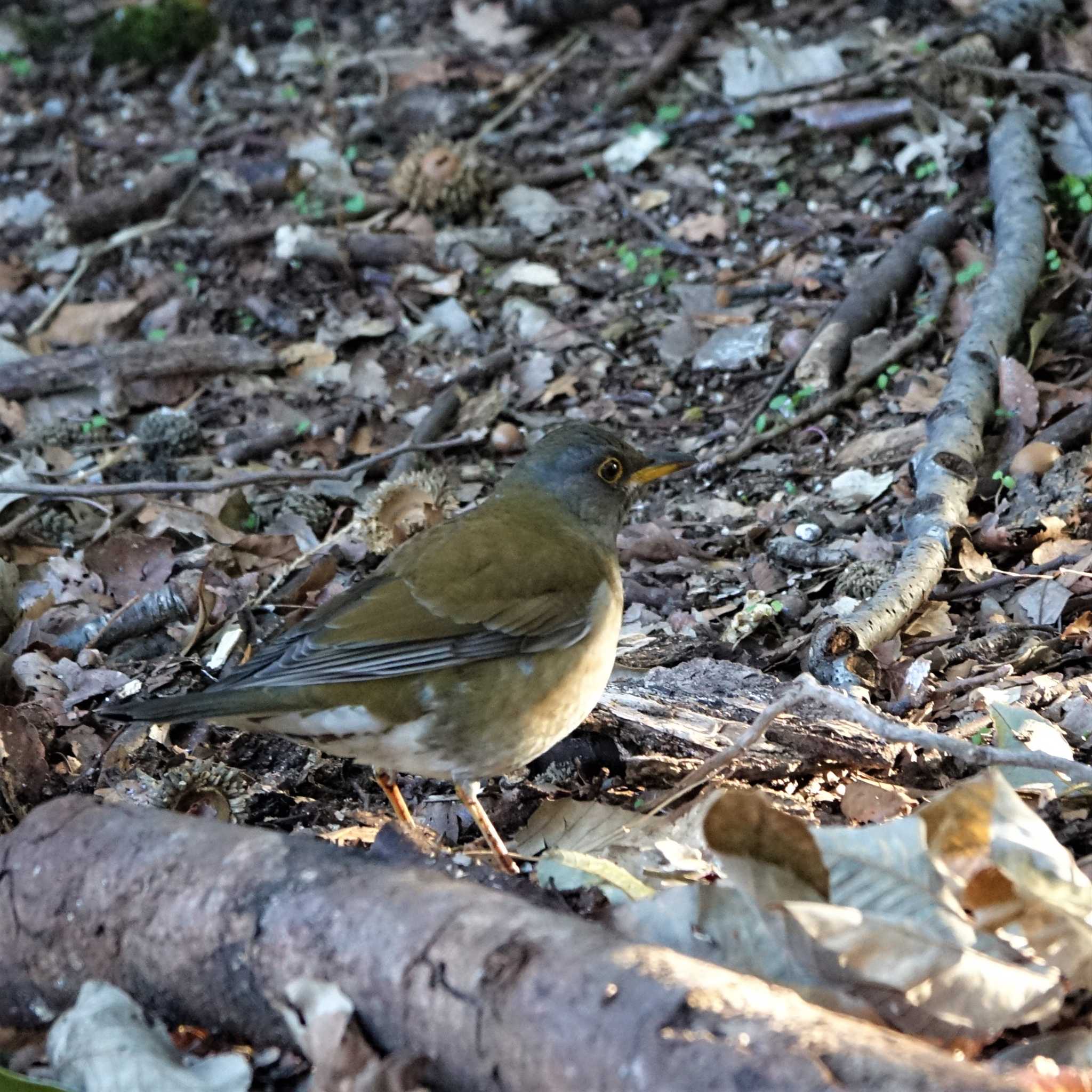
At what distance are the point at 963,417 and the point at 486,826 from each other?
10.1 ft


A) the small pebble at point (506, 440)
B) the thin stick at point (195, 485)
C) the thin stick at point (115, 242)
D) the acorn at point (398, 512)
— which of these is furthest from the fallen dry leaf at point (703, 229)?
the thin stick at point (115, 242)

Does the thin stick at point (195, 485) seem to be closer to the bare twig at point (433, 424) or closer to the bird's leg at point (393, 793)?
the bare twig at point (433, 424)

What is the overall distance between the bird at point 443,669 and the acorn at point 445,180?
4685mm

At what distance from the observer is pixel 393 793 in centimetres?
409

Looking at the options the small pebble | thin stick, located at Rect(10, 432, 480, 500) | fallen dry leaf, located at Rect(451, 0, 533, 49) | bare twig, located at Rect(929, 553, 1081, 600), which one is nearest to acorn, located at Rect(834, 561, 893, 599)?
bare twig, located at Rect(929, 553, 1081, 600)

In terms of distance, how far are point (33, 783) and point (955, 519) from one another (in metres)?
3.42

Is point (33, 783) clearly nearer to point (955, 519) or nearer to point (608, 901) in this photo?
point (608, 901)

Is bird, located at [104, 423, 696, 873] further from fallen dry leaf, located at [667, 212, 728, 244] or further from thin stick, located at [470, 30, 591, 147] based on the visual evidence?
thin stick, located at [470, 30, 591, 147]

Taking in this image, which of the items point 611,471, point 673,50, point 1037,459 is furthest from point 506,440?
point 673,50

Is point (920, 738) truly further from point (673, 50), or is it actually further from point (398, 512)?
point (673, 50)

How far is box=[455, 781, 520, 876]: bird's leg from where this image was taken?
3615 mm

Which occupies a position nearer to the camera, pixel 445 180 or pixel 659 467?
pixel 659 467

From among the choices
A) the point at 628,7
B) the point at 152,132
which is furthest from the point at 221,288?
the point at 628,7

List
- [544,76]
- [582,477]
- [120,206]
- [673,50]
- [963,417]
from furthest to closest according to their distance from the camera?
[544,76], [673,50], [120,206], [963,417], [582,477]
